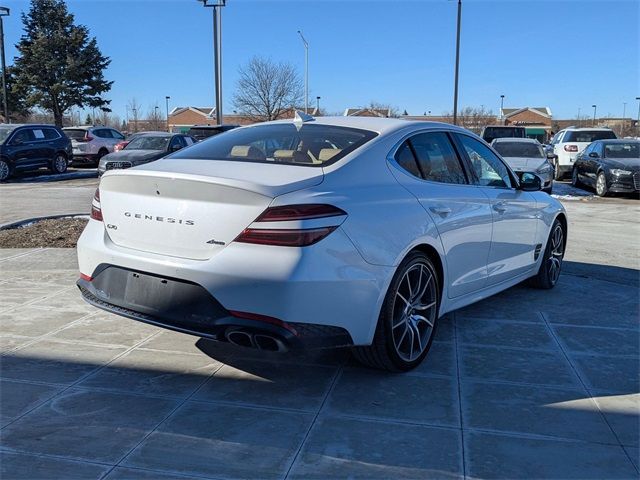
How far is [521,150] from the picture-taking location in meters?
15.3

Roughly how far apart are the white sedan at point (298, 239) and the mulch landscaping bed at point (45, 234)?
4.25m

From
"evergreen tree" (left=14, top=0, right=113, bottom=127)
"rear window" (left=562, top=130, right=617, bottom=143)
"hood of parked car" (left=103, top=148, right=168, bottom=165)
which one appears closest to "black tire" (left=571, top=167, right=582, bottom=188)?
"rear window" (left=562, top=130, right=617, bottom=143)

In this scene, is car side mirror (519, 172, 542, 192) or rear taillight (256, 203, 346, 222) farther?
car side mirror (519, 172, 542, 192)

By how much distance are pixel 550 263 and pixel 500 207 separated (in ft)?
4.91

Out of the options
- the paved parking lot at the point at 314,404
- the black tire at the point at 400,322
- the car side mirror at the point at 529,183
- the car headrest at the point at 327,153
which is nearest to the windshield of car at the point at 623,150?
the car side mirror at the point at 529,183

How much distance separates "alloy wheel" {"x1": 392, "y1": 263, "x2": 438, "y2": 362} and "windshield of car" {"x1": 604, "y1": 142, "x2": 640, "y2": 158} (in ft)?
46.6

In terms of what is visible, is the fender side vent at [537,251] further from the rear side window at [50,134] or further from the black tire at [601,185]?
the rear side window at [50,134]

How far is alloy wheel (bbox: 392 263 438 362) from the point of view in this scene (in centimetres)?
371

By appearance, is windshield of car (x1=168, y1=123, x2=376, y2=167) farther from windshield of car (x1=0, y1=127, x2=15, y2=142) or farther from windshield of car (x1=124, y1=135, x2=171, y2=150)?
windshield of car (x1=0, y1=127, x2=15, y2=142)

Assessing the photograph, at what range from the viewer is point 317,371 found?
3900mm

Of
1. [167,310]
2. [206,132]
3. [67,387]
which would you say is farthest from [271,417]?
[206,132]

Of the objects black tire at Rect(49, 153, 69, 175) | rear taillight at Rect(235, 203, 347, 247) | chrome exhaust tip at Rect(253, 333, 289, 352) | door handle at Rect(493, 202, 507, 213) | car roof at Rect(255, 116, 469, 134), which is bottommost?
chrome exhaust tip at Rect(253, 333, 289, 352)

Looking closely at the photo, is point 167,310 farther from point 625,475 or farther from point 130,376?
point 625,475

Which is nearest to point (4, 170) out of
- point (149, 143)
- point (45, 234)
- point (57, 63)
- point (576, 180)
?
point (149, 143)
